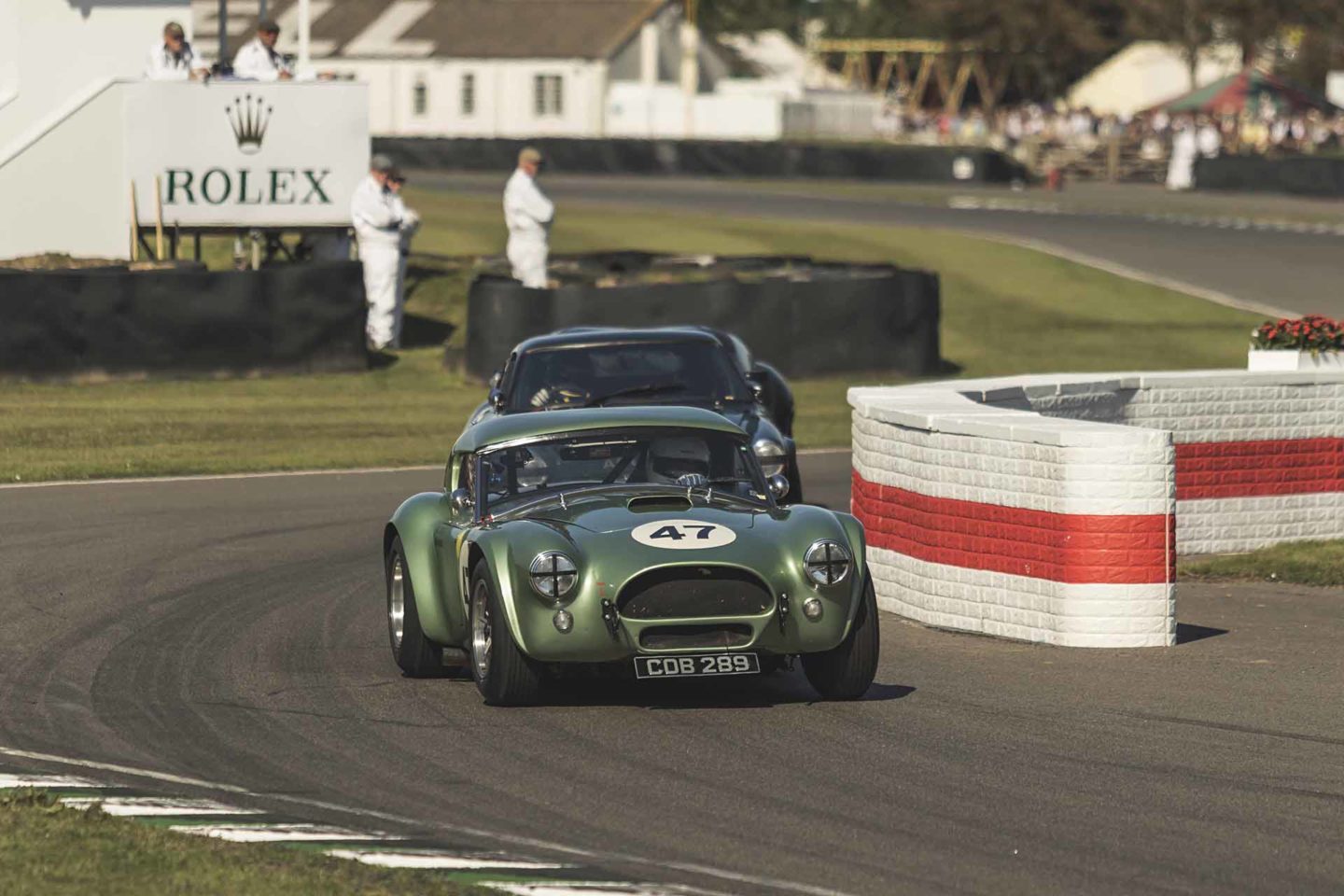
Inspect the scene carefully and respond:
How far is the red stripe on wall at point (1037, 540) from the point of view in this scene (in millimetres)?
11711

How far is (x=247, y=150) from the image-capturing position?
27.0 metres

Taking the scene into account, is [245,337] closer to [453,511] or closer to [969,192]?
[453,511]

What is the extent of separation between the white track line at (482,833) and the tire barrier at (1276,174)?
1975 inches

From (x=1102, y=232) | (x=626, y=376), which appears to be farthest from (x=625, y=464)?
(x=1102, y=232)

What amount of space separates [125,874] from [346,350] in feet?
60.7

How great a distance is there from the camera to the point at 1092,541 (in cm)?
1176

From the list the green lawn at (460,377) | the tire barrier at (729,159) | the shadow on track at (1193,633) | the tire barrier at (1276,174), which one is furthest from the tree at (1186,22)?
the shadow on track at (1193,633)

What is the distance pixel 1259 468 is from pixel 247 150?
578 inches

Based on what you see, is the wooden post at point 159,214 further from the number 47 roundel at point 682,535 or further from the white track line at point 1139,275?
the number 47 roundel at point 682,535

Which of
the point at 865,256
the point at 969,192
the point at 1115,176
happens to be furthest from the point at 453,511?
the point at 1115,176

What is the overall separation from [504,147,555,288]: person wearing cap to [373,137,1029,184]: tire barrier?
121 ft

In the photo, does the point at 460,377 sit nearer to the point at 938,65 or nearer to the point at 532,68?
the point at 532,68

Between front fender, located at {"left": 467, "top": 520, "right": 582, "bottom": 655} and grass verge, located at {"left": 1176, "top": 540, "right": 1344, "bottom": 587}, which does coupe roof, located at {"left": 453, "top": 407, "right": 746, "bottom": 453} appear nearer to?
front fender, located at {"left": 467, "top": 520, "right": 582, "bottom": 655}

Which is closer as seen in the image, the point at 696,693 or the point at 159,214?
the point at 696,693
